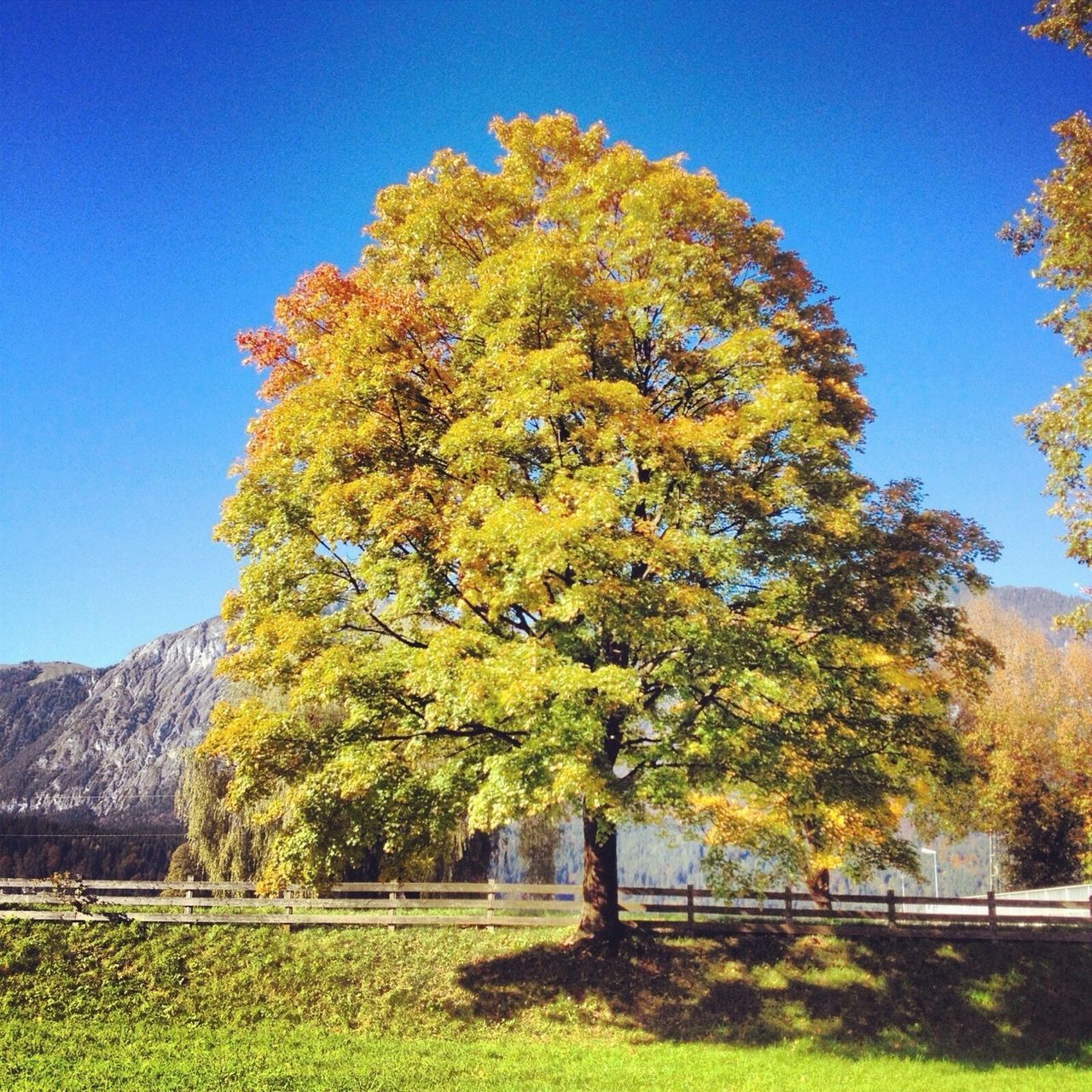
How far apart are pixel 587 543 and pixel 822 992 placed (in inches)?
442

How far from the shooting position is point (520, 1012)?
1662 cm

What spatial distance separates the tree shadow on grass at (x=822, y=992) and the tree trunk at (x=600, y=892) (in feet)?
1.54

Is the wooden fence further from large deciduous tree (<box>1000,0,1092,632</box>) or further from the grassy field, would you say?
large deciduous tree (<box>1000,0,1092,632</box>)

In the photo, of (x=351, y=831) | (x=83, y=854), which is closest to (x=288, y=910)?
(x=351, y=831)

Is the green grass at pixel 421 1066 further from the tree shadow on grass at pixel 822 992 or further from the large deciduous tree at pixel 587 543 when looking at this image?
the large deciduous tree at pixel 587 543

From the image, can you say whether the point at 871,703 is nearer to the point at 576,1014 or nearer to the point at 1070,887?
the point at 576,1014

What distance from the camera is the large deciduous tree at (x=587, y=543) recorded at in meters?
14.4

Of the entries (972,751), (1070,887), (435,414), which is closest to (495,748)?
(435,414)

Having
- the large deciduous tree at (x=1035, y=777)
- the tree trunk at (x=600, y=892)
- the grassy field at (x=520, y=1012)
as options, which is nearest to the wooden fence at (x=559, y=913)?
the grassy field at (x=520, y=1012)

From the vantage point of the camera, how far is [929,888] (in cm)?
13962

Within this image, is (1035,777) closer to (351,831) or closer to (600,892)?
(600,892)

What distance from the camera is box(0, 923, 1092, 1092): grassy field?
1380cm

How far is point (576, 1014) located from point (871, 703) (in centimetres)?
820

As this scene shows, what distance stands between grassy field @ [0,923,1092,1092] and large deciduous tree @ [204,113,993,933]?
258 cm
